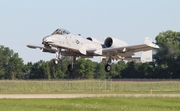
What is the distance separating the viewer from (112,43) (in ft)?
155

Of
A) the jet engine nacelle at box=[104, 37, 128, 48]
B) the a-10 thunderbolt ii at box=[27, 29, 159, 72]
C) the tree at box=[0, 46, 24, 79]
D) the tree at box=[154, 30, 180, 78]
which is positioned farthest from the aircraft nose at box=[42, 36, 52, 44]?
the tree at box=[0, 46, 24, 79]

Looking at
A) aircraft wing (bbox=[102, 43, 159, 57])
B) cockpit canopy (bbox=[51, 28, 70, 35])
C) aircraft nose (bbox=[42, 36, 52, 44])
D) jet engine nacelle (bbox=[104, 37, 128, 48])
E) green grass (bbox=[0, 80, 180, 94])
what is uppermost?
cockpit canopy (bbox=[51, 28, 70, 35])

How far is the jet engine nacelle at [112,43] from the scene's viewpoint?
155 feet

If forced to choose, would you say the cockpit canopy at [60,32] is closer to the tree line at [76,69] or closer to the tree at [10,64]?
the tree line at [76,69]

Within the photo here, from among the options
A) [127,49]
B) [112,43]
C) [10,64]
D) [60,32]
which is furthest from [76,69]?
[60,32]

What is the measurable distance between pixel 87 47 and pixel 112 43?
124 inches

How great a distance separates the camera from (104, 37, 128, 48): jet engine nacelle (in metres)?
47.2

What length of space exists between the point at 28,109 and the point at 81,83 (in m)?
35.9

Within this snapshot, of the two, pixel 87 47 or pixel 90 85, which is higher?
pixel 87 47

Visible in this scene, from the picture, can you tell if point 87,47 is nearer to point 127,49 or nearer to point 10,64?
point 127,49

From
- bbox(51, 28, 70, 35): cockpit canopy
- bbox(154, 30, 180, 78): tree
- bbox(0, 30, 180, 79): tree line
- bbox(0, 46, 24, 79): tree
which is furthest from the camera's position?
bbox(0, 46, 24, 79): tree

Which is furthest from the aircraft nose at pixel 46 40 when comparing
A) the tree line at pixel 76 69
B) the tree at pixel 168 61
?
the tree line at pixel 76 69

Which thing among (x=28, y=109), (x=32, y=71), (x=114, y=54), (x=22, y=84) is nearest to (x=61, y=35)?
(x=114, y=54)

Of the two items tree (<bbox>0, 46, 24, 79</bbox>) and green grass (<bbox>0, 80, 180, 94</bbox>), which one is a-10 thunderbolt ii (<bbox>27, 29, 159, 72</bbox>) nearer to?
green grass (<bbox>0, 80, 180, 94</bbox>)
